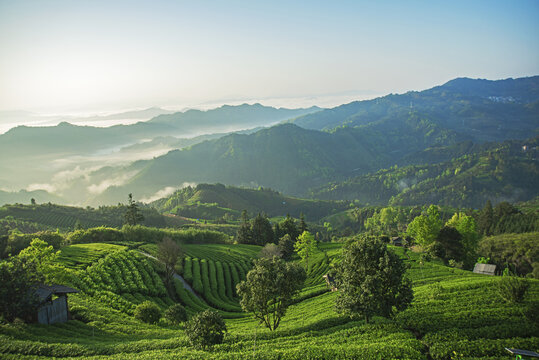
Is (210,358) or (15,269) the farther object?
(15,269)

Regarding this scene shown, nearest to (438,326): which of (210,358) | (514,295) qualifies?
(514,295)

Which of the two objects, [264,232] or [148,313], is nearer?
[148,313]

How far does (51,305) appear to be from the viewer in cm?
3825

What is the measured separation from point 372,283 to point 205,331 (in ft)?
52.7

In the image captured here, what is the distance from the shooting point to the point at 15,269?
1438 inches

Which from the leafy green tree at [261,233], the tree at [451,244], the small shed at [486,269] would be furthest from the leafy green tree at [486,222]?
the small shed at [486,269]

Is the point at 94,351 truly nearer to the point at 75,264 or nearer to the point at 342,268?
the point at 342,268

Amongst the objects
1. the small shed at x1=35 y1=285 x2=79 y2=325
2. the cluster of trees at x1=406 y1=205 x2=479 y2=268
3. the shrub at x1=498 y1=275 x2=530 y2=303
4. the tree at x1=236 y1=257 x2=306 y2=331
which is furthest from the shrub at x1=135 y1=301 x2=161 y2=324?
the cluster of trees at x1=406 y1=205 x2=479 y2=268

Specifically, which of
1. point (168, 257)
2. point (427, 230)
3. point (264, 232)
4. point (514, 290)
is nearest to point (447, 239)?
point (427, 230)

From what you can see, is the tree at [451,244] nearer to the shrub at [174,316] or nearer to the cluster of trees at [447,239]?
the cluster of trees at [447,239]

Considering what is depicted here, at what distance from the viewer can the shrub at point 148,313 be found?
154ft

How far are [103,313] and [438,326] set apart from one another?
4239 centimetres

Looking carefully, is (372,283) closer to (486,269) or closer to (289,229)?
(486,269)

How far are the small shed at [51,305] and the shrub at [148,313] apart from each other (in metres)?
9.30
